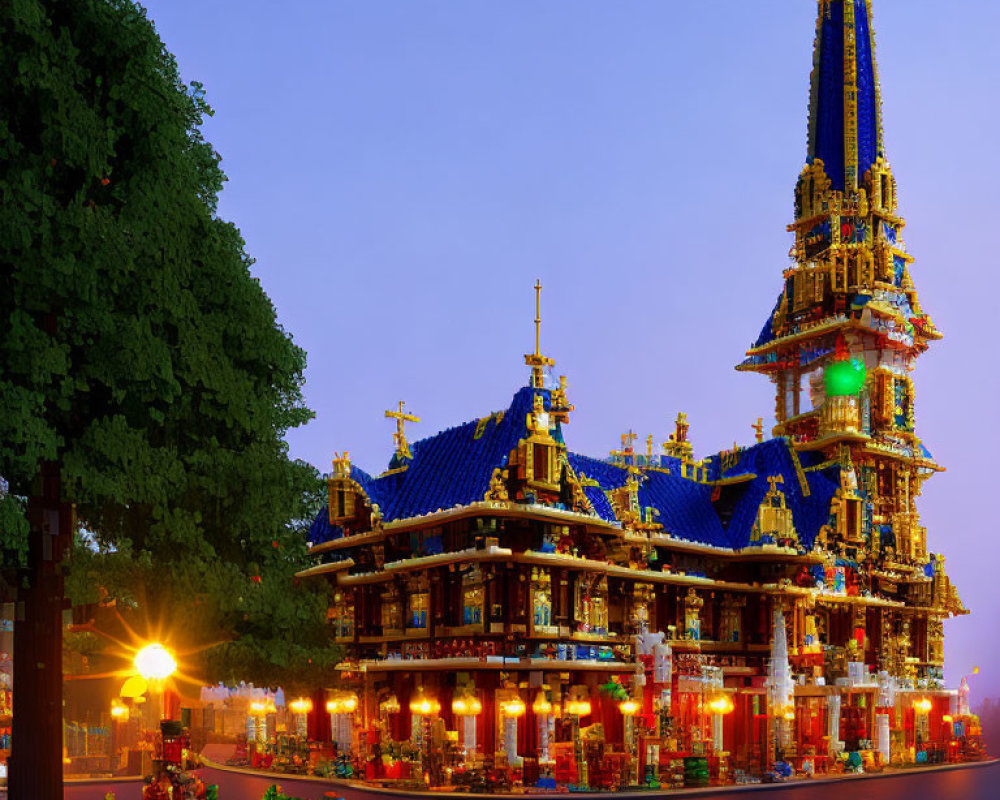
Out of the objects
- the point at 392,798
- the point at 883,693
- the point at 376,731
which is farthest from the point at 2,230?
the point at 883,693

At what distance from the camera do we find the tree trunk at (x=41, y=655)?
19.8 meters

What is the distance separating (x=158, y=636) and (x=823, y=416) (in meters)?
39.7

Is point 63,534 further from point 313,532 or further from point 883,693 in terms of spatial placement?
point 883,693

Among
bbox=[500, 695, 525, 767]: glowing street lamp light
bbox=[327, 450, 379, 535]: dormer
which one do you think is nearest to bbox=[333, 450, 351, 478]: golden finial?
bbox=[327, 450, 379, 535]: dormer

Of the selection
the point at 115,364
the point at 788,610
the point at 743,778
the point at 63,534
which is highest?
the point at 115,364

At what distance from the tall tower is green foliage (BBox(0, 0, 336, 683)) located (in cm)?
3707

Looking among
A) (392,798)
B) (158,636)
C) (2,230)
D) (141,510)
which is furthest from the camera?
(392,798)

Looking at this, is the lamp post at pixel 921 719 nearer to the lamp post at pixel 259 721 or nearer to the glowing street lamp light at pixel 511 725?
the glowing street lamp light at pixel 511 725

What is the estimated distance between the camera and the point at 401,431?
51062 millimetres

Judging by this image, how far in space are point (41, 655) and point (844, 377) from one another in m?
45.1

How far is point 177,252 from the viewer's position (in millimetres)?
20234

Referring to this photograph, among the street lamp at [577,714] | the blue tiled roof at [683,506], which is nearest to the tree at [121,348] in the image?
the street lamp at [577,714]

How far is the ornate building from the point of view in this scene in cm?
4100

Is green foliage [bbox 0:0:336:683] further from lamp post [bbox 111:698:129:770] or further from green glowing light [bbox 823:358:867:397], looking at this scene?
green glowing light [bbox 823:358:867:397]
